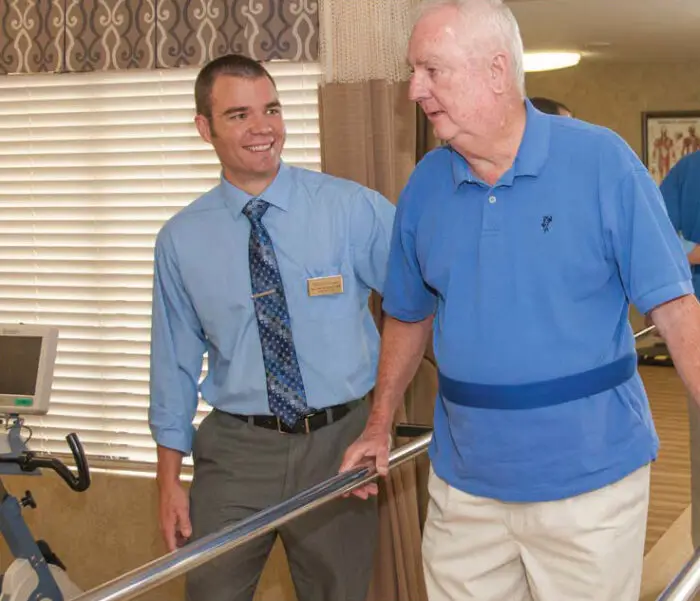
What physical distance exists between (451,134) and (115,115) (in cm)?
295

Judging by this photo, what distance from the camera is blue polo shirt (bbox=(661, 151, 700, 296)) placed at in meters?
3.77

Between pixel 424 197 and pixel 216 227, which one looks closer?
pixel 424 197

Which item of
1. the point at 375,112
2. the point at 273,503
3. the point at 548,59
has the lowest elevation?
the point at 273,503

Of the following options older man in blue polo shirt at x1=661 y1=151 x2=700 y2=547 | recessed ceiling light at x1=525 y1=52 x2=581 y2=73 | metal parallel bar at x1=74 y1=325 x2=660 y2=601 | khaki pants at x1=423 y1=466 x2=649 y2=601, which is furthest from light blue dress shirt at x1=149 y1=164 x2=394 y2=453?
recessed ceiling light at x1=525 y1=52 x2=581 y2=73

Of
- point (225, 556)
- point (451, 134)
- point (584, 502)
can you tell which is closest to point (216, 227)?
point (225, 556)

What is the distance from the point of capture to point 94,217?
4.61 meters

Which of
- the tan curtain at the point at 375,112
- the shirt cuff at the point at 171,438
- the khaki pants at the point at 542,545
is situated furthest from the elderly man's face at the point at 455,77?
the tan curtain at the point at 375,112

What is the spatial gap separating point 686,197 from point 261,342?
185 cm

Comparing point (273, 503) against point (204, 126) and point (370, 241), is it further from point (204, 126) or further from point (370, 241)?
point (204, 126)

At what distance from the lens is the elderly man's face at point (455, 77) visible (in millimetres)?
1810

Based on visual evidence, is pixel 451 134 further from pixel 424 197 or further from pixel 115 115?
pixel 115 115

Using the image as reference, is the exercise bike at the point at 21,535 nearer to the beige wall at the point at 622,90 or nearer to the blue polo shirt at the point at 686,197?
the blue polo shirt at the point at 686,197

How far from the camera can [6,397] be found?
141 inches

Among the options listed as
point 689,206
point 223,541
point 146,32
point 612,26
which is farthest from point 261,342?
point 612,26
